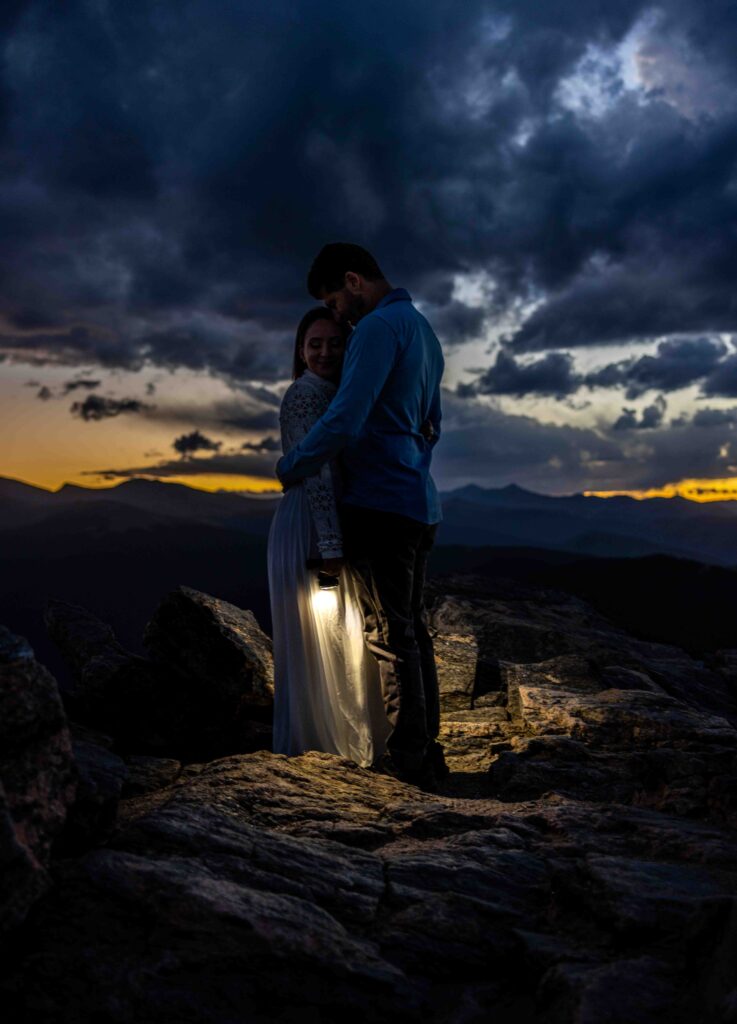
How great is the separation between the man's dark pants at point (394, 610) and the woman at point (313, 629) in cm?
36

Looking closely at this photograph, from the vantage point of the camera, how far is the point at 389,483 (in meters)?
5.31

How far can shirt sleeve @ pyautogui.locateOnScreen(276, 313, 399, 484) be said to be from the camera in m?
4.95

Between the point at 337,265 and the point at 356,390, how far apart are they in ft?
3.86

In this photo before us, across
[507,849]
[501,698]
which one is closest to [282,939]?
[507,849]

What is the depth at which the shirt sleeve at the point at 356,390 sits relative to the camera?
4945 millimetres

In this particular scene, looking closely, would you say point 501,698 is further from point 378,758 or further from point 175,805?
point 175,805

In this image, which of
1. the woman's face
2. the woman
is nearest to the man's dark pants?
the woman

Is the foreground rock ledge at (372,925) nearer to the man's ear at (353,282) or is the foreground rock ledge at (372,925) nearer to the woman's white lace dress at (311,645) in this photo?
the woman's white lace dress at (311,645)

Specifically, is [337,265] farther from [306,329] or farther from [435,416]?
[435,416]

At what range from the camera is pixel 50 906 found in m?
2.75

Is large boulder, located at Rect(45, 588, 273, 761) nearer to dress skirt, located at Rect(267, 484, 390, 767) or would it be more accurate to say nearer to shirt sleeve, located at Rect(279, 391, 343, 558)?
dress skirt, located at Rect(267, 484, 390, 767)

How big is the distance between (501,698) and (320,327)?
4761 mm

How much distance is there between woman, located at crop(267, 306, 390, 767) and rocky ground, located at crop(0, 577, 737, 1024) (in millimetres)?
421

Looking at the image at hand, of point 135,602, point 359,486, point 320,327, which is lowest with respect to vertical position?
point 135,602
